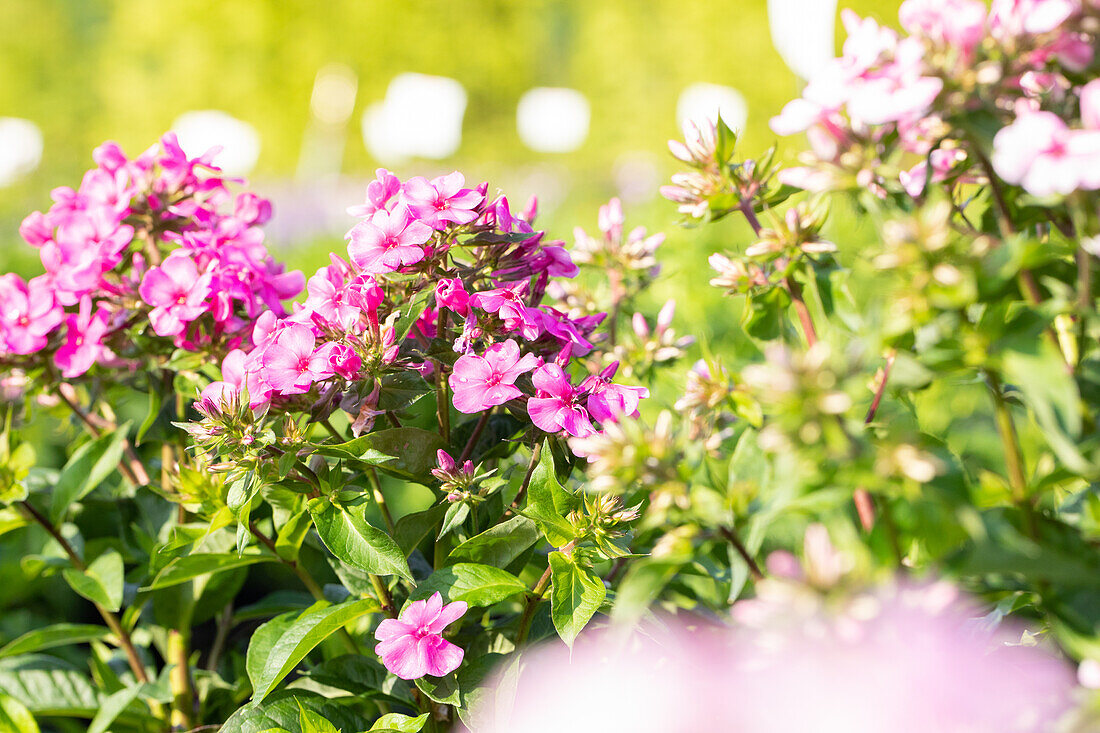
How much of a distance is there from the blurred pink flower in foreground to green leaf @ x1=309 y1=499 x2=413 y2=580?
32 cm

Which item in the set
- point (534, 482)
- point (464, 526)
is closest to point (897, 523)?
point (534, 482)

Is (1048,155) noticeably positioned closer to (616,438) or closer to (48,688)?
(616,438)

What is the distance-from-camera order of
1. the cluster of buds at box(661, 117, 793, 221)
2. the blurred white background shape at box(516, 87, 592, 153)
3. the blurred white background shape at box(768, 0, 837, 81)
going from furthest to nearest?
the blurred white background shape at box(516, 87, 592, 153) < the blurred white background shape at box(768, 0, 837, 81) < the cluster of buds at box(661, 117, 793, 221)

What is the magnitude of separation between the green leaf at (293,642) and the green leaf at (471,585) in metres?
0.11

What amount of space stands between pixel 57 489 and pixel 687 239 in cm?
220

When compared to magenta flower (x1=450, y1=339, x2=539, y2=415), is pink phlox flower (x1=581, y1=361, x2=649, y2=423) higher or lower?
lower

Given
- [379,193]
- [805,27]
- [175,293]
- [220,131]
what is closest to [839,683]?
[379,193]

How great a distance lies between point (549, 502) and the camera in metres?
1.11

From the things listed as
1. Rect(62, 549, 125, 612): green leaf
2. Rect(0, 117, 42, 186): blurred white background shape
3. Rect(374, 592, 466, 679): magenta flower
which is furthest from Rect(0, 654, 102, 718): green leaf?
Rect(0, 117, 42, 186): blurred white background shape

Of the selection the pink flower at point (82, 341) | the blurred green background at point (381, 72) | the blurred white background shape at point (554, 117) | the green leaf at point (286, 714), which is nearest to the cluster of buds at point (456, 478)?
the green leaf at point (286, 714)

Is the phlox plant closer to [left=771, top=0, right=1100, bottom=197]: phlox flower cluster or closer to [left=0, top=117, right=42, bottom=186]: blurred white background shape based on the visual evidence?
[left=771, top=0, right=1100, bottom=197]: phlox flower cluster

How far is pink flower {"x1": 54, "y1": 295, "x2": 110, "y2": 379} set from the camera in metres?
1.43

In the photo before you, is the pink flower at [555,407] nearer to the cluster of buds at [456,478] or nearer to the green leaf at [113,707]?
the cluster of buds at [456,478]

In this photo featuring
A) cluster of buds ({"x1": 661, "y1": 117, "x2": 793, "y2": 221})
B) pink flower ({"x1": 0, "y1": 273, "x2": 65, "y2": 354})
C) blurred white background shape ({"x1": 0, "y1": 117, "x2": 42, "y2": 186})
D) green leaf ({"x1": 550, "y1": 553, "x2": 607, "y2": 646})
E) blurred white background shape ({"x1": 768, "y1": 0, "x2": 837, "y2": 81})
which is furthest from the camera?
blurred white background shape ({"x1": 0, "y1": 117, "x2": 42, "y2": 186})
